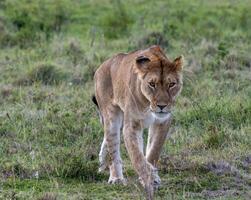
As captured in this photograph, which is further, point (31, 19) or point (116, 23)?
point (116, 23)

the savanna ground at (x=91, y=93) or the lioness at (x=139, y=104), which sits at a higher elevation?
the lioness at (x=139, y=104)

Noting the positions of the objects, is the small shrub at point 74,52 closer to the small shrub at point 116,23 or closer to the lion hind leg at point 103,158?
the small shrub at point 116,23

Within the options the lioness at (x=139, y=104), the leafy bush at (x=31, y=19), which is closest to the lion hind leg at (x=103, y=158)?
the lioness at (x=139, y=104)

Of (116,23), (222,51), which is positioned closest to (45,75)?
(222,51)

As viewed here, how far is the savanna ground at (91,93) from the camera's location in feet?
20.2

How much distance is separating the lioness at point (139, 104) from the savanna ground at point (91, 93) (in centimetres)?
18

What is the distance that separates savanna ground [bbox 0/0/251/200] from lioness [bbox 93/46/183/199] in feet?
0.59

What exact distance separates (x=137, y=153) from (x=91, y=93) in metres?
3.80

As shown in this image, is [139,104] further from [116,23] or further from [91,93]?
[116,23]

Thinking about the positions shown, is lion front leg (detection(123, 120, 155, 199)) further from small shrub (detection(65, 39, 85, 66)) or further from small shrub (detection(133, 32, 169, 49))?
small shrub (detection(133, 32, 169, 49))

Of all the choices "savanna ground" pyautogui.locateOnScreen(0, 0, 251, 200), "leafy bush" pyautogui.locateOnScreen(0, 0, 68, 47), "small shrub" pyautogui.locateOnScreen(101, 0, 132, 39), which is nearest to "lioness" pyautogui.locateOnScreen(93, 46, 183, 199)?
"savanna ground" pyautogui.locateOnScreen(0, 0, 251, 200)

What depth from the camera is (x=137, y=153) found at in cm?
581

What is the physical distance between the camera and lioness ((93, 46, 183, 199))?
5.66m

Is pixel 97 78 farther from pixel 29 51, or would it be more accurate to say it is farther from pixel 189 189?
pixel 29 51
